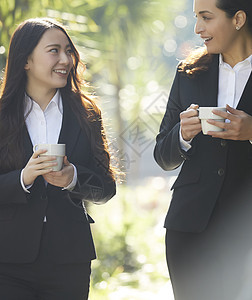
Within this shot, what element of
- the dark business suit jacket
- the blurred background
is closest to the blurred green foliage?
the blurred background

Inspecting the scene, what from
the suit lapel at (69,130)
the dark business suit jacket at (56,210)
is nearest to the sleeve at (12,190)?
the dark business suit jacket at (56,210)

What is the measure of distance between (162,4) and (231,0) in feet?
17.3

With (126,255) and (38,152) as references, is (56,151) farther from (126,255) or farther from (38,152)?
(126,255)

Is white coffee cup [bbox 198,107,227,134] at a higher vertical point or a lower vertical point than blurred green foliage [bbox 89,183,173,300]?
higher

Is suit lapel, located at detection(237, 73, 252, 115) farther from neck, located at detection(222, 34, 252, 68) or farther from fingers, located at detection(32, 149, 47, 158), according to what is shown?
fingers, located at detection(32, 149, 47, 158)

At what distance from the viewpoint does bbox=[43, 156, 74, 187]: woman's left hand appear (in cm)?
217

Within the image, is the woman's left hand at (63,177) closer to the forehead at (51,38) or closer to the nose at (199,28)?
the forehead at (51,38)

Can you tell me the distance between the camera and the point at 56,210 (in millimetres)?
2283

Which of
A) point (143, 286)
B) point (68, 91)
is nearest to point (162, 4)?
point (143, 286)

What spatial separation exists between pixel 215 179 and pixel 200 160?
0.33ft

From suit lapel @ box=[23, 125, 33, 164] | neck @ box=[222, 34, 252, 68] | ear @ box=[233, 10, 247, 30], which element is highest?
ear @ box=[233, 10, 247, 30]

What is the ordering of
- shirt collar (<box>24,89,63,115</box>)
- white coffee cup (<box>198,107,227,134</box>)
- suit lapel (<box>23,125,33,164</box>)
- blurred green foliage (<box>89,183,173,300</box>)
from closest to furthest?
white coffee cup (<box>198,107,227,134</box>) < suit lapel (<box>23,125,33,164</box>) < shirt collar (<box>24,89,63,115</box>) < blurred green foliage (<box>89,183,173,300</box>)

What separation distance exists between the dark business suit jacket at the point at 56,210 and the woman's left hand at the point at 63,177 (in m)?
0.08

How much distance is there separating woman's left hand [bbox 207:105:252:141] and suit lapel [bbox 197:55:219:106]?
0.22 meters
